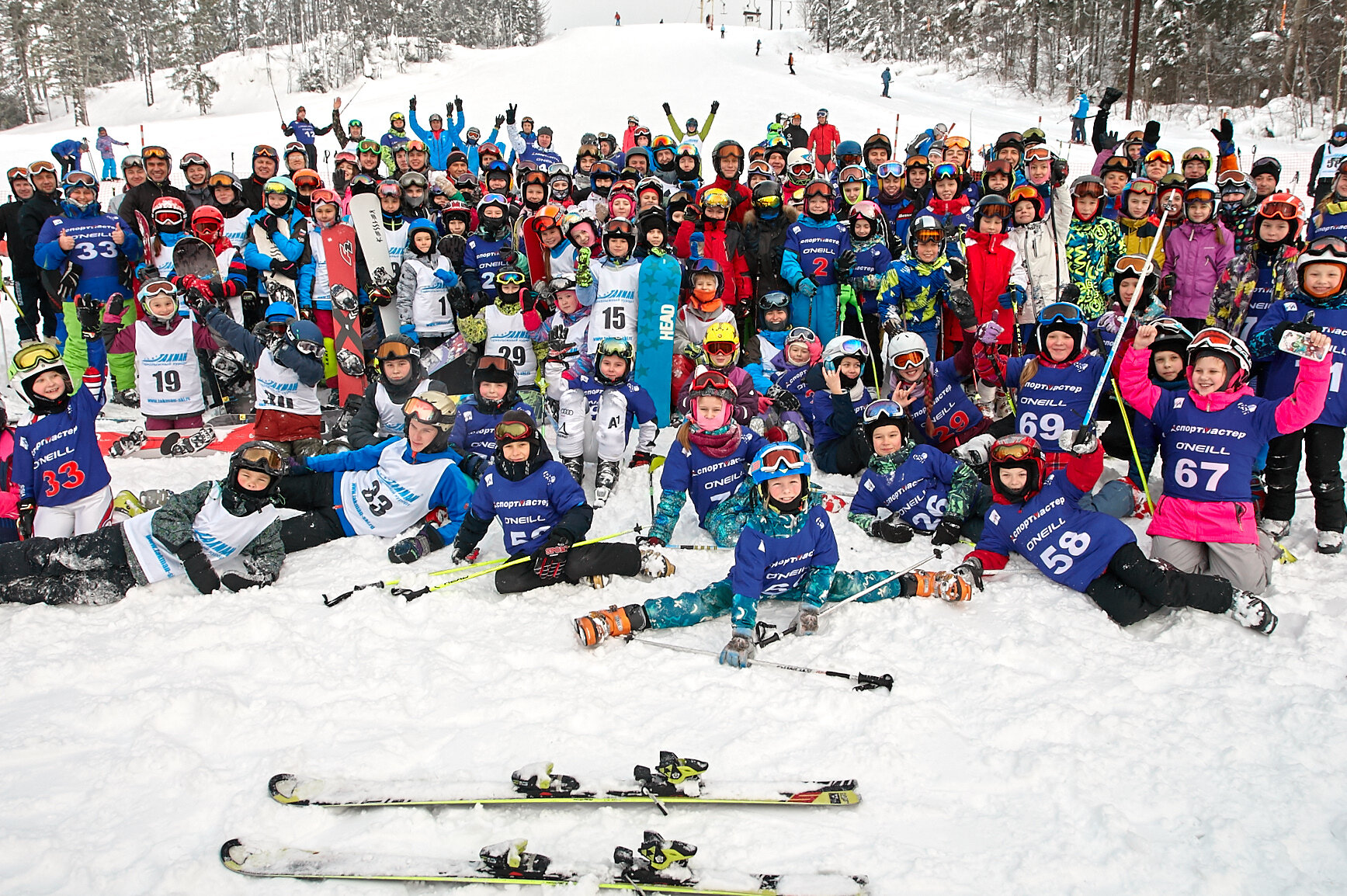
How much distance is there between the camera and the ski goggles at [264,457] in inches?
191

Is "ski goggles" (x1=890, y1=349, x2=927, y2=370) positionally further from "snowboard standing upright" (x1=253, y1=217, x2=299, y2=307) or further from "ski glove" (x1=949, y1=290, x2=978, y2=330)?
"snowboard standing upright" (x1=253, y1=217, x2=299, y2=307)

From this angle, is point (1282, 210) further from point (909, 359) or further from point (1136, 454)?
point (909, 359)

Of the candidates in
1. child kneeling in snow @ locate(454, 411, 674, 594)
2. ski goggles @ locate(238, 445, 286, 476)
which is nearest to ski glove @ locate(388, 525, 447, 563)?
child kneeling in snow @ locate(454, 411, 674, 594)

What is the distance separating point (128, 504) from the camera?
581cm

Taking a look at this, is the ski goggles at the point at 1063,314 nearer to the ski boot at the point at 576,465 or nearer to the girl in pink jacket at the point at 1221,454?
the girl in pink jacket at the point at 1221,454

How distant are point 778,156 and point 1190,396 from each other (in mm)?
7108

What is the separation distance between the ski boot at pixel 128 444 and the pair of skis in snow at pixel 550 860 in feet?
18.1

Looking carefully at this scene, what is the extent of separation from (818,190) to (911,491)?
12.3ft

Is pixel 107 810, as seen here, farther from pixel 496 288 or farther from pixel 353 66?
pixel 353 66

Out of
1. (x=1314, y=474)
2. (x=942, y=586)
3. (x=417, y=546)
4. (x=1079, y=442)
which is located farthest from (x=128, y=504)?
(x=1314, y=474)

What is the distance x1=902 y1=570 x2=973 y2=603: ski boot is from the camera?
14.5 ft

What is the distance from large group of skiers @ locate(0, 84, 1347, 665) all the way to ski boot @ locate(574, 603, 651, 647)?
0.06 ft

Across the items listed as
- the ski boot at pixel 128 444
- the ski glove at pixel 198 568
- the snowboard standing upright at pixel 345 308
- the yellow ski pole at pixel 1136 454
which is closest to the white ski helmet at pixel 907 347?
the yellow ski pole at pixel 1136 454

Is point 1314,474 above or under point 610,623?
above
